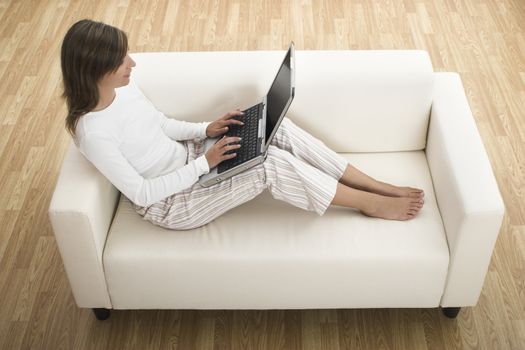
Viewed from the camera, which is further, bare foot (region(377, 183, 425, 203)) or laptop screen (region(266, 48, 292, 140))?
bare foot (region(377, 183, 425, 203))

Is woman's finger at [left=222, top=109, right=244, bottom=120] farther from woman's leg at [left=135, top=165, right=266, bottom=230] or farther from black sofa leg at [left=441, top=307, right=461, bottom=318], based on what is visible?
black sofa leg at [left=441, top=307, right=461, bottom=318]

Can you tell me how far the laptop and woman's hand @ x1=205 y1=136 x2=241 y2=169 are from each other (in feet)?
0.08

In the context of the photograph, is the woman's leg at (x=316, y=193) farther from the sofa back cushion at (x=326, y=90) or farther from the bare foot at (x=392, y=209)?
the sofa back cushion at (x=326, y=90)

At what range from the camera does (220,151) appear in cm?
203

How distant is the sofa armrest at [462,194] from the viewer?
1887 mm

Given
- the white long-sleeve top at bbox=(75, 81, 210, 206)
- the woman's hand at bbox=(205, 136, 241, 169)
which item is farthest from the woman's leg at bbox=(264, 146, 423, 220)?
the white long-sleeve top at bbox=(75, 81, 210, 206)

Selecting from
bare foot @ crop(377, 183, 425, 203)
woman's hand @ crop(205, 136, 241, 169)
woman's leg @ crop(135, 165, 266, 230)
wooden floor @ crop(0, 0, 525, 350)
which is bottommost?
wooden floor @ crop(0, 0, 525, 350)

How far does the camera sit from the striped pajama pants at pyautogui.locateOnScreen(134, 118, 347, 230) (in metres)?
2.00

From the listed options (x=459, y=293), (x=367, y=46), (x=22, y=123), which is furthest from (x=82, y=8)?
(x=459, y=293)

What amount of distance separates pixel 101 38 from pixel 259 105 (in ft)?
1.83

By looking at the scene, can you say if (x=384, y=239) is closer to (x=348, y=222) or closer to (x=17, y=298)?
(x=348, y=222)

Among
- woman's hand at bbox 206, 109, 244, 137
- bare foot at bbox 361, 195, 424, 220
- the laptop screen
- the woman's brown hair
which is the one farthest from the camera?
woman's hand at bbox 206, 109, 244, 137

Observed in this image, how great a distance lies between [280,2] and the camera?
379 cm

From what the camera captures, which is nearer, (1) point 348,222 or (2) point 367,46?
(1) point 348,222
